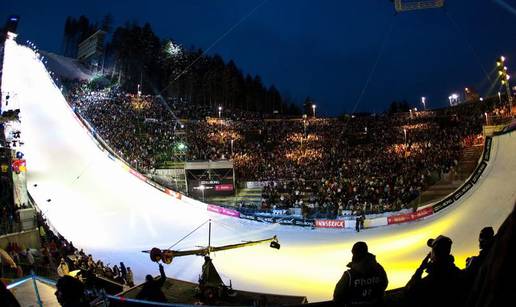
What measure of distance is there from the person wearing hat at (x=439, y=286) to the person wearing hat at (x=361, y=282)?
0.52 meters

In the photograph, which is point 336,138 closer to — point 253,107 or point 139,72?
point 253,107

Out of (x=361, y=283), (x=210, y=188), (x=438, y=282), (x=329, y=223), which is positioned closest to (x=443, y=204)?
(x=329, y=223)

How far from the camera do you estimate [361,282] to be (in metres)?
3.45

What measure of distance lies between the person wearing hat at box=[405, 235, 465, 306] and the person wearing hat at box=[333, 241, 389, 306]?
52 centimetres

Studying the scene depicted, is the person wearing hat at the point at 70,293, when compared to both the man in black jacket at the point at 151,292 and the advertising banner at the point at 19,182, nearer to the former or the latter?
the man in black jacket at the point at 151,292

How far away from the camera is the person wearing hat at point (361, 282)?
3352 mm

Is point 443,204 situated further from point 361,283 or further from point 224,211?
point 361,283

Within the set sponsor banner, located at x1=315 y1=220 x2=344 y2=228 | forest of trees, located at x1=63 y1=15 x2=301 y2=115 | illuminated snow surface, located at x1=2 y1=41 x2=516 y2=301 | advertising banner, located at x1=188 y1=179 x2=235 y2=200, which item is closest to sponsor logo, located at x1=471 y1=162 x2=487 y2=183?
illuminated snow surface, located at x1=2 y1=41 x2=516 y2=301

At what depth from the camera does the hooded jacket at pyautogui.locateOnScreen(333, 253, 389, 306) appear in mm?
3348

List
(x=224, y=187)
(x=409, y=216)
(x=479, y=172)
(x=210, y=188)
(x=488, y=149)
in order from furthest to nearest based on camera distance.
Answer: (x=224, y=187)
(x=210, y=188)
(x=409, y=216)
(x=479, y=172)
(x=488, y=149)

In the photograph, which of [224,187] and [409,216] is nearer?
[409,216]

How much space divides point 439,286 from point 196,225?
20690 millimetres

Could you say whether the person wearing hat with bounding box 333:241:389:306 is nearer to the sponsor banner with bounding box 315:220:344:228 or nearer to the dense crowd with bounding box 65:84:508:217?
the sponsor banner with bounding box 315:220:344:228

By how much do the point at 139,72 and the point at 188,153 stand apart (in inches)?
2423
